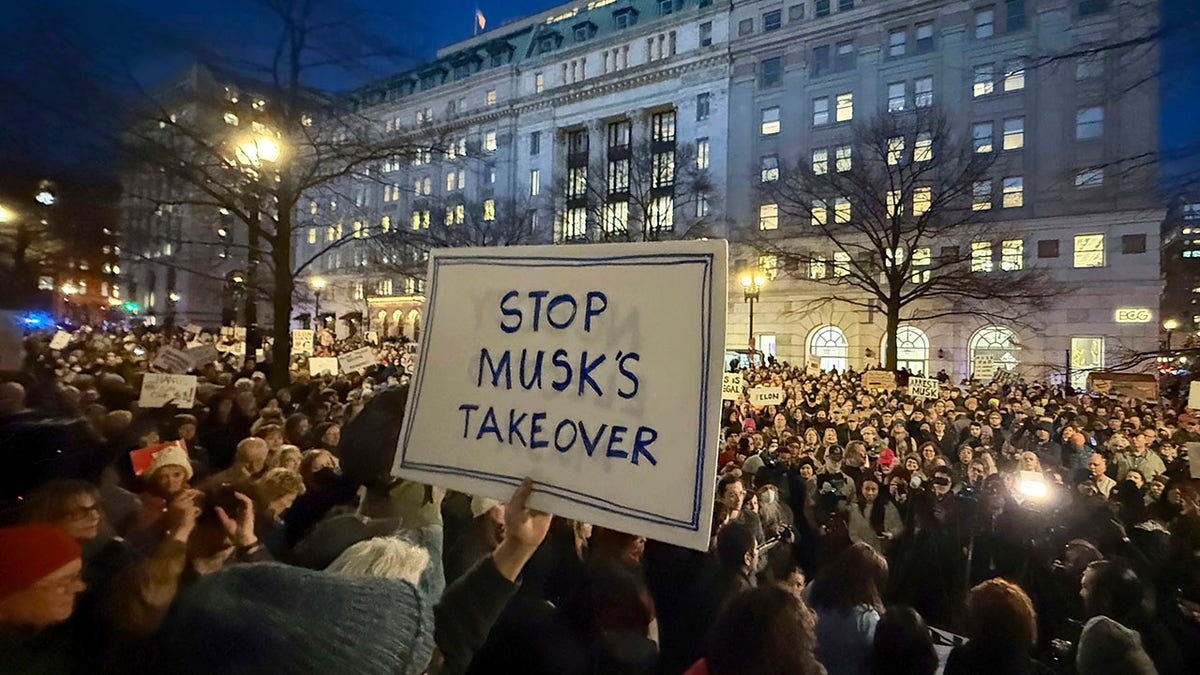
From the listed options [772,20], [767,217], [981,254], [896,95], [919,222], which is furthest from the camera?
[772,20]

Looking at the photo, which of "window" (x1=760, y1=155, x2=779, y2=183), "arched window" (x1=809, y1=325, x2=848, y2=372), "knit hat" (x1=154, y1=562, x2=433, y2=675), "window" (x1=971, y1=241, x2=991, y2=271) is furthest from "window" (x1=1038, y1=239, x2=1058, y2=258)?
"knit hat" (x1=154, y1=562, x2=433, y2=675)

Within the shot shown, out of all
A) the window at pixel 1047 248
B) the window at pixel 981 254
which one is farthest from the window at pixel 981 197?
the window at pixel 1047 248

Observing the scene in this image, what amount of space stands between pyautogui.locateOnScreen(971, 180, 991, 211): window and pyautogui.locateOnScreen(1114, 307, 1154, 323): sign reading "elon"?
713 cm

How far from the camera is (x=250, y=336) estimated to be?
14.4 metres

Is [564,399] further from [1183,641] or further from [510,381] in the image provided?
[1183,641]

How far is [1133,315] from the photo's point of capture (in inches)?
1147

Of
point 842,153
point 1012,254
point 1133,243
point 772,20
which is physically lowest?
point 1012,254

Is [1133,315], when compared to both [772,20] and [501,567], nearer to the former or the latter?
[772,20]

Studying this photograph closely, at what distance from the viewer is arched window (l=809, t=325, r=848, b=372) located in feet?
117

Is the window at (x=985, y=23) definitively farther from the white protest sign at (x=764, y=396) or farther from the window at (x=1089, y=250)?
the white protest sign at (x=764, y=396)

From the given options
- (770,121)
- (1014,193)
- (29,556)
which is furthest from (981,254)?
(29,556)

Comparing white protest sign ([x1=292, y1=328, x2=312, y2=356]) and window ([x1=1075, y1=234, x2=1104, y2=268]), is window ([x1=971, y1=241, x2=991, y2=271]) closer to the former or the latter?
window ([x1=1075, y1=234, x2=1104, y2=268])

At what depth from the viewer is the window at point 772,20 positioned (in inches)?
1547

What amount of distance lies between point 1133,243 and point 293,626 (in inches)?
1449
